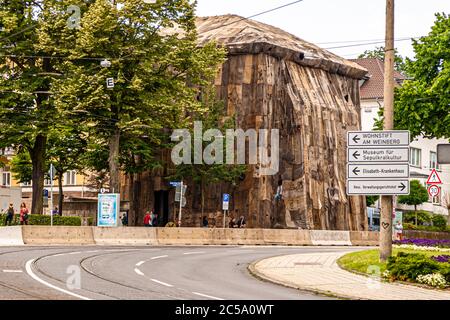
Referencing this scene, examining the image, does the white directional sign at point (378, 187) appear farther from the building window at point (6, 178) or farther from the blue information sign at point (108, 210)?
the building window at point (6, 178)

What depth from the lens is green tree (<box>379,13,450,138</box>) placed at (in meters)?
45.7

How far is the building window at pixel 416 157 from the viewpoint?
358ft

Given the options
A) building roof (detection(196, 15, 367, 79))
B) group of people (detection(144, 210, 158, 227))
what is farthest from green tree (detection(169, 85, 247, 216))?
building roof (detection(196, 15, 367, 79))

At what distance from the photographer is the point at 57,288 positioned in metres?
17.4

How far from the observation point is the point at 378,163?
24.2 meters

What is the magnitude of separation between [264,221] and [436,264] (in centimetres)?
4956

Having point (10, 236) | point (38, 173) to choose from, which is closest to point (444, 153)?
point (10, 236)

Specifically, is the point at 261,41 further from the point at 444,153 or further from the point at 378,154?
the point at 444,153

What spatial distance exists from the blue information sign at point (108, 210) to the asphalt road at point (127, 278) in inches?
606

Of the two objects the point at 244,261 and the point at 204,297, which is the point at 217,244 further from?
the point at 204,297

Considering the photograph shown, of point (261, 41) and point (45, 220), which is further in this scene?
point (261, 41)

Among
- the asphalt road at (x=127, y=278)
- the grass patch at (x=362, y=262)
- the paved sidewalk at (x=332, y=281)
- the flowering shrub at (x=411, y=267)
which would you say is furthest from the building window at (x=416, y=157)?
the flowering shrub at (x=411, y=267)

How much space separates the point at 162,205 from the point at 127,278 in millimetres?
56246

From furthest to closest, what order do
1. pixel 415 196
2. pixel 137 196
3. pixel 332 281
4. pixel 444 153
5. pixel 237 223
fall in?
pixel 415 196, pixel 137 196, pixel 237 223, pixel 332 281, pixel 444 153
